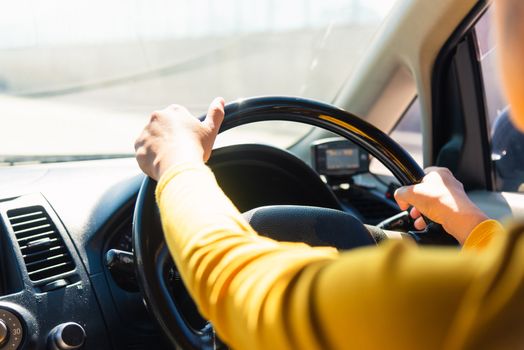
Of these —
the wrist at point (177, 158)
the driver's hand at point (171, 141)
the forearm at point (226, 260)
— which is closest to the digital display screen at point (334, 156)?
the driver's hand at point (171, 141)

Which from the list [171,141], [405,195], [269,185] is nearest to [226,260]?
[171,141]

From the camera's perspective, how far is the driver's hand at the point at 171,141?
1.02 meters

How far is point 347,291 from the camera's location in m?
0.70

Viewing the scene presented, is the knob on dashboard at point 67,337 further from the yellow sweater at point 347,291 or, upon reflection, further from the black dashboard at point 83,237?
the yellow sweater at point 347,291

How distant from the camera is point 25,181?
2.10m

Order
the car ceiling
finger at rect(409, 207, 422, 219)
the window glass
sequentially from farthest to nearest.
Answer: the window glass
the car ceiling
finger at rect(409, 207, 422, 219)

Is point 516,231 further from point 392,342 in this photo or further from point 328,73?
point 328,73

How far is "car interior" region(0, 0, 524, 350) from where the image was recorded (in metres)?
1.45

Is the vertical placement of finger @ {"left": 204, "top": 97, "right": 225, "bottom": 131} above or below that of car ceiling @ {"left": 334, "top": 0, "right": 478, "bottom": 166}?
above

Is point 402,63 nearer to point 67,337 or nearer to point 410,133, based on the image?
point 410,133

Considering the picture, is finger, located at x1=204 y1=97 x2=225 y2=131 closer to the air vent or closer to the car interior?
the car interior

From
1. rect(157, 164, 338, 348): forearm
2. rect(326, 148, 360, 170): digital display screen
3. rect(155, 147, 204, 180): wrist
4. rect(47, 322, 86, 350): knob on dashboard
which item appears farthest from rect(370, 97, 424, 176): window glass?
rect(157, 164, 338, 348): forearm

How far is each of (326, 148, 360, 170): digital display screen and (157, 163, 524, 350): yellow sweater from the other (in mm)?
1892

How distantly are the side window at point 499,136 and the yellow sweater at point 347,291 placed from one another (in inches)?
79.0
